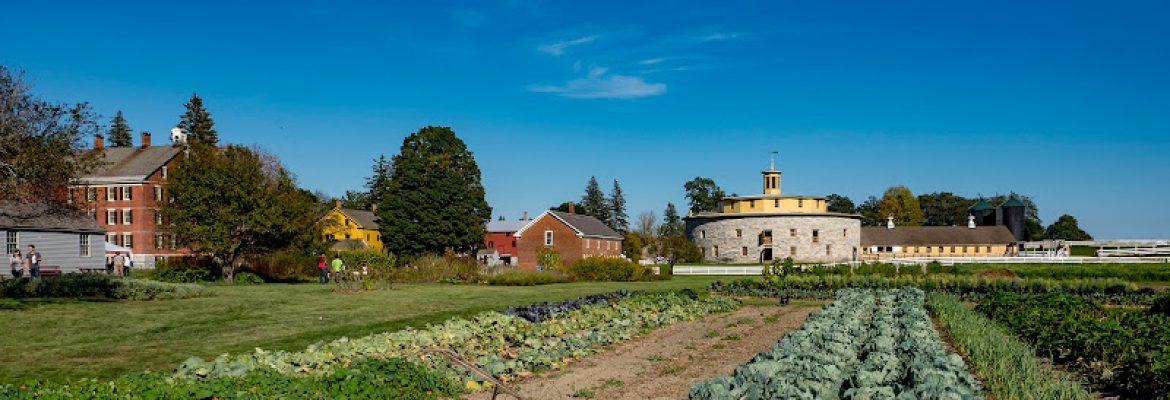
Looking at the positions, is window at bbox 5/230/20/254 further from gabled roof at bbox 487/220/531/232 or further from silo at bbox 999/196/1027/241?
silo at bbox 999/196/1027/241

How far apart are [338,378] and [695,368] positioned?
565 centimetres

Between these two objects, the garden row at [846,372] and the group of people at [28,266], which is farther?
the group of people at [28,266]

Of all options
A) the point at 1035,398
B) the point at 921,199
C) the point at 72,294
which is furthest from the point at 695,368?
the point at 921,199

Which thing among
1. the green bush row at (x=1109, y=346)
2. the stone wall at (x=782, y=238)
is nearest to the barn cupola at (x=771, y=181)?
the stone wall at (x=782, y=238)

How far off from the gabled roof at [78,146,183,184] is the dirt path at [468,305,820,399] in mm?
53906

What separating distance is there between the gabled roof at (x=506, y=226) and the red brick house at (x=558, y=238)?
6.84 meters

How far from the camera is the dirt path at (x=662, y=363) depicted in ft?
36.2

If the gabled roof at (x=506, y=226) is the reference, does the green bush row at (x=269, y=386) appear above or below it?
below

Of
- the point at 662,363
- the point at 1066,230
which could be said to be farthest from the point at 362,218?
the point at 1066,230

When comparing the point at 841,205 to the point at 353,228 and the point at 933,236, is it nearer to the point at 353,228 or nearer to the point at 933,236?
the point at 933,236

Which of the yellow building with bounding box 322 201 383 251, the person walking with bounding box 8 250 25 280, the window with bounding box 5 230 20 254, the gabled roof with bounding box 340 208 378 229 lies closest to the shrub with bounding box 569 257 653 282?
the person walking with bounding box 8 250 25 280

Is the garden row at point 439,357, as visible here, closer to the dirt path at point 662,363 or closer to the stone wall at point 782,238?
the dirt path at point 662,363

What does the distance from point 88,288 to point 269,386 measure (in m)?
19.7

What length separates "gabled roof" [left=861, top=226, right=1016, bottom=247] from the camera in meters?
95.1
